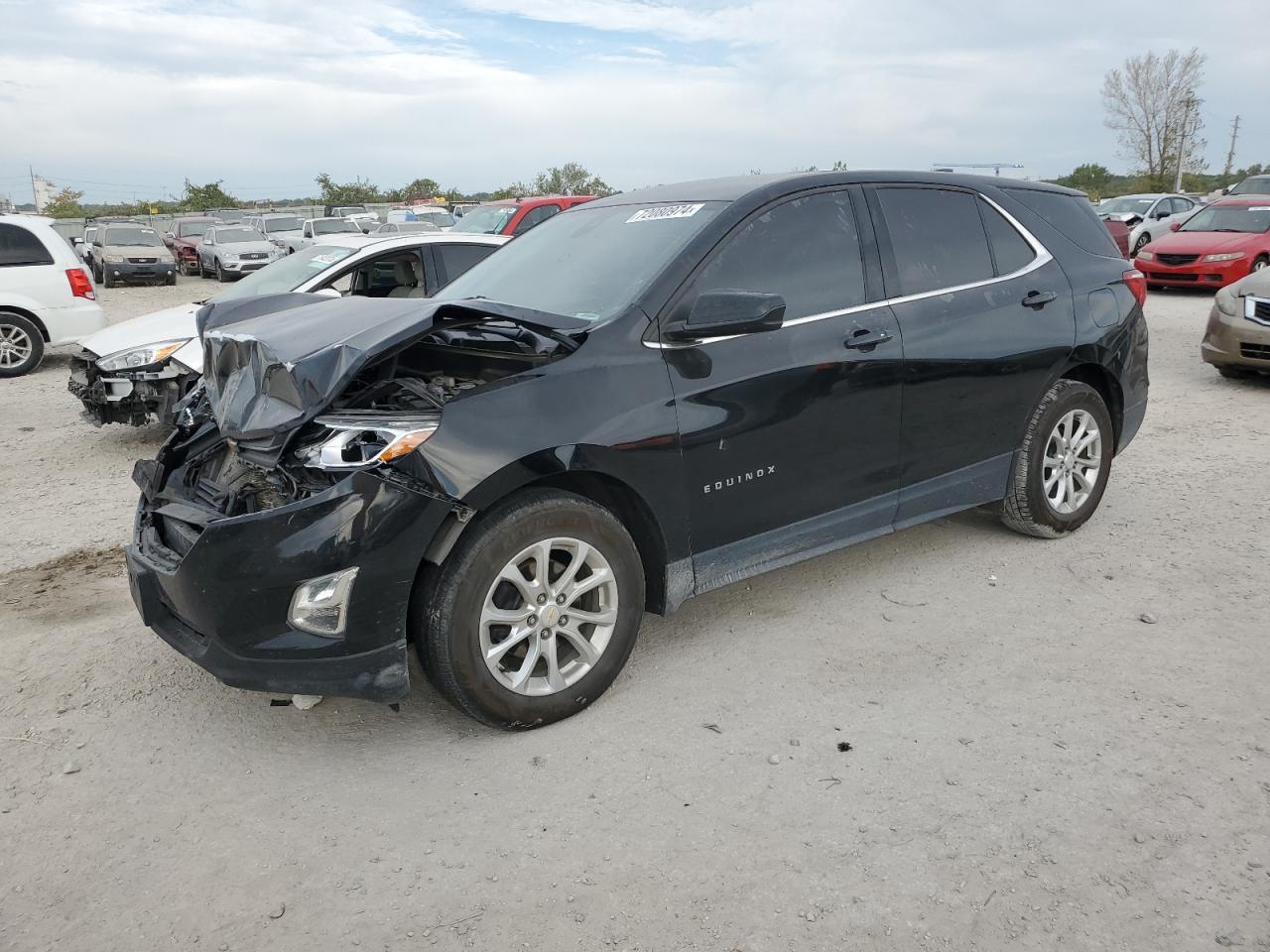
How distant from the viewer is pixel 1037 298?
15.8 feet

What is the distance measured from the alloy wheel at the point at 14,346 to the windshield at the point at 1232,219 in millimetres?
17890

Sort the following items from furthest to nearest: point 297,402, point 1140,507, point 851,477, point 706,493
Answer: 1. point 1140,507
2. point 851,477
3. point 706,493
4. point 297,402

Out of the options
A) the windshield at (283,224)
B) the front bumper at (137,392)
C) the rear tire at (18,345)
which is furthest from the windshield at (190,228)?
the front bumper at (137,392)

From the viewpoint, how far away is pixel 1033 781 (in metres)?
3.11

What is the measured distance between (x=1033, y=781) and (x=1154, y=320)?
12.6 m

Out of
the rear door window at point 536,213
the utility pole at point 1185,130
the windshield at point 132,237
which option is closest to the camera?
the rear door window at point 536,213

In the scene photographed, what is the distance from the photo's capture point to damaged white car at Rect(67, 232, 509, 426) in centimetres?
733

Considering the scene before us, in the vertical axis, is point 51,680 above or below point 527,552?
below

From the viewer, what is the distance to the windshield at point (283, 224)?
30266 mm

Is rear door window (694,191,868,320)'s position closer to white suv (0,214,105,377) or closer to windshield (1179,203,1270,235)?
white suv (0,214,105,377)

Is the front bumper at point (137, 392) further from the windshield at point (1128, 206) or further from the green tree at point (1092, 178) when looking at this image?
the green tree at point (1092, 178)

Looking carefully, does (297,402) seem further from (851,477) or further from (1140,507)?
(1140,507)

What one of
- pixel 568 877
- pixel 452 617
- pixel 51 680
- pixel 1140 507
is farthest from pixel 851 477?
pixel 51 680

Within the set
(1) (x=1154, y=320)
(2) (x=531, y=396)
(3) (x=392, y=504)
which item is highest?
(2) (x=531, y=396)
